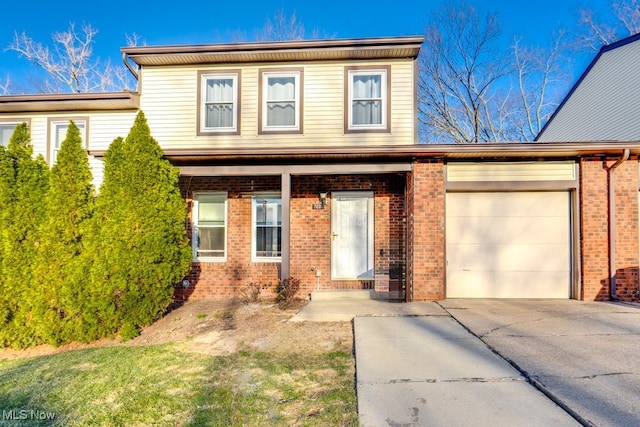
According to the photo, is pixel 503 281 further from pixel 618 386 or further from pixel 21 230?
pixel 21 230

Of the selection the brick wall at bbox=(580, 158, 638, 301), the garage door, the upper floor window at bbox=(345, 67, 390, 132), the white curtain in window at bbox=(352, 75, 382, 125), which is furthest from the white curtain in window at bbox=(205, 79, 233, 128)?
the brick wall at bbox=(580, 158, 638, 301)

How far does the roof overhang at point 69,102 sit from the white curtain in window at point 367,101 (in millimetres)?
4911

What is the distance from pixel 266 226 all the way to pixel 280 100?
9.19 ft

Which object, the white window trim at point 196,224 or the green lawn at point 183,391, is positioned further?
the white window trim at point 196,224

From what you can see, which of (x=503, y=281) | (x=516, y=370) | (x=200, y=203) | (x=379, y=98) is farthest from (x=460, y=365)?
(x=200, y=203)

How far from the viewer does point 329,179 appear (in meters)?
8.00

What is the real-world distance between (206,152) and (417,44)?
16.1 feet

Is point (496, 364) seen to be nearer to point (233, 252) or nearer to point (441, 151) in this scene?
point (441, 151)

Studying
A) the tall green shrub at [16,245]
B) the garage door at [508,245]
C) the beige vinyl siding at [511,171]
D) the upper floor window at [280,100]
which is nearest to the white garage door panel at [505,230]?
the garage door at [508,245]

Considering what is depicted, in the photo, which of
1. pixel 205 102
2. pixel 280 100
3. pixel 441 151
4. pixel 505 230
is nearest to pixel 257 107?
pixel 280 100

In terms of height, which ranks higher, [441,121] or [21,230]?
[441,121]

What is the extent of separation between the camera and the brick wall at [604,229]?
21.0 ft

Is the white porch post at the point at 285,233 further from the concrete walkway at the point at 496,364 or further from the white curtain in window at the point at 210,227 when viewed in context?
the white curtain in window at the point at 210,227

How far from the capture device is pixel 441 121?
21.4m
